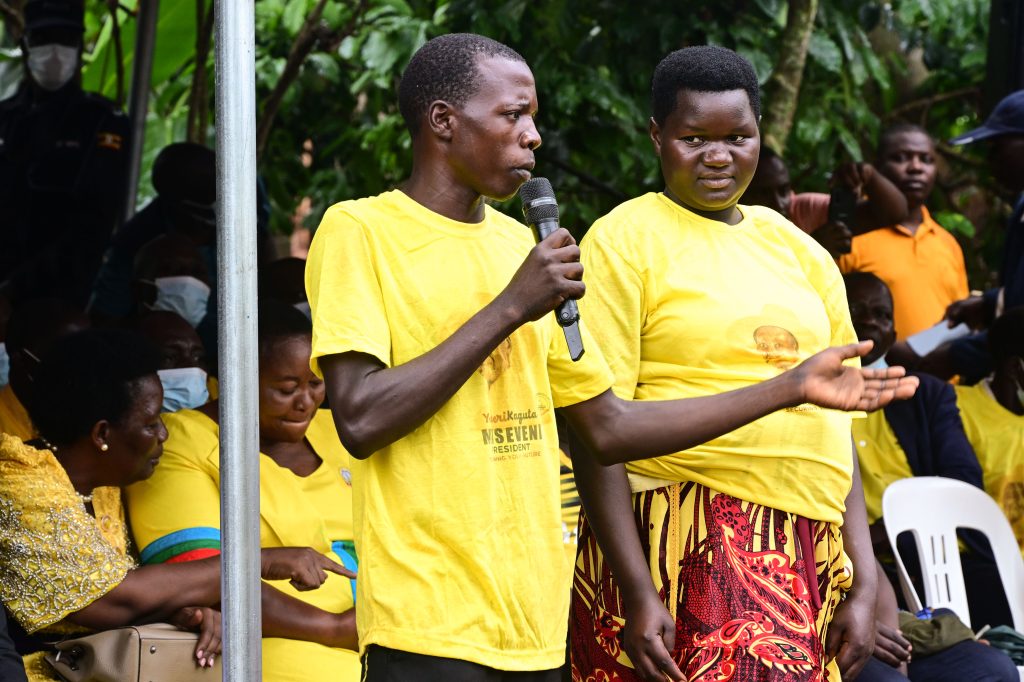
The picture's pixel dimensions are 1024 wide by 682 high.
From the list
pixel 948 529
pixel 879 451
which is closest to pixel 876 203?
pixel 879 451

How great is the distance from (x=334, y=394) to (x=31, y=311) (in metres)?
2.76

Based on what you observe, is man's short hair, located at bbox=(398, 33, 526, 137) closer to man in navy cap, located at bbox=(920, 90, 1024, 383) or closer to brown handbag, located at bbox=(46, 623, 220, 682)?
brown handbag, located at bbox=(46, 623, 220, 682)

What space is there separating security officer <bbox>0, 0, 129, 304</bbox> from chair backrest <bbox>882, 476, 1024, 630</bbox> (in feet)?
12.4

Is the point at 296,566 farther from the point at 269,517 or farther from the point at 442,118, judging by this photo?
the point at 442,118

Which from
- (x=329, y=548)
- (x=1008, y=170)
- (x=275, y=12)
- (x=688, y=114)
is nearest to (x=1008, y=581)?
(x=1008, y=170)

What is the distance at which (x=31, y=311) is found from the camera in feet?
15.9

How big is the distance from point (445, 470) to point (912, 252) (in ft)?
14.3

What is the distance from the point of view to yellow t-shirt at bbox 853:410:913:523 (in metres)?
5.34

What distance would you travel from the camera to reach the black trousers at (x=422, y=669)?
239cm

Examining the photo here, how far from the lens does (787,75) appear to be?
6.17 metres

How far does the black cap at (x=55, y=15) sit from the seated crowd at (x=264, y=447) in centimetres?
110

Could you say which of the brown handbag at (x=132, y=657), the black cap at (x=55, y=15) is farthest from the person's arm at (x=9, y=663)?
the black cap at (x=55, y=15)

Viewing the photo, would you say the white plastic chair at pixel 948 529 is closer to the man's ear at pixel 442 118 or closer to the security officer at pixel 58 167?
the man's ear at pixel 442 118

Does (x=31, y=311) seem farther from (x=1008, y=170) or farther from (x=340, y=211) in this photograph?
(x=1008, y=170)
